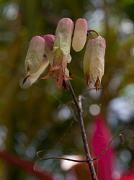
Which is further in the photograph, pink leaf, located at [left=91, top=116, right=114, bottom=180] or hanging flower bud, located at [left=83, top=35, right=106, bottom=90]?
pink leaf, located at [left=91, top=116, right=114, bottom=180]

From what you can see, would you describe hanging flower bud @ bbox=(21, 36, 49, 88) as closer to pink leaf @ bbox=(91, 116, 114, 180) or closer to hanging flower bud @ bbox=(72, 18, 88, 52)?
hanging flower bud @ bbox=(72, 18, 88, 52)

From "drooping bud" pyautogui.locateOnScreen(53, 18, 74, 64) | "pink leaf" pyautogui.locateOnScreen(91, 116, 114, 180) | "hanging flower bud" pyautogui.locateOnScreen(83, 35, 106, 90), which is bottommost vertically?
"pink leaf" pyautogui.locateOnScreen(91, 116, 114, 180)

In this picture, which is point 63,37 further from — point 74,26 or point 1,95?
point 1,95

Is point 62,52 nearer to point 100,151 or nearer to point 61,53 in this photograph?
point 61,53

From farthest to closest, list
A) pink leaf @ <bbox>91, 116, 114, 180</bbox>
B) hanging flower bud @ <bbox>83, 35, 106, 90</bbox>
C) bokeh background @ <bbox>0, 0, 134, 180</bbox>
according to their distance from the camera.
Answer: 1. bokeh background @ <bbox>0, 0, 134, 180</bbox>
2. pink leaf @ <bbox>91, 116, 114, 180</bbox>
3. hanging flower bud @ <bbox>83, 35, 106, 90</bbox>

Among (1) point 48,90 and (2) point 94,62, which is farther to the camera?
(1) point 48,90

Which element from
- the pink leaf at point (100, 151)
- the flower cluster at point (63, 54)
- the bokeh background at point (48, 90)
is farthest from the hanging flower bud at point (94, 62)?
the bokeh background at point (48, 90)

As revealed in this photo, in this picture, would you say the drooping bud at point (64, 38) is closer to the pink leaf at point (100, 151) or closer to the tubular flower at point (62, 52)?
the tubular flower at point (62, 52)

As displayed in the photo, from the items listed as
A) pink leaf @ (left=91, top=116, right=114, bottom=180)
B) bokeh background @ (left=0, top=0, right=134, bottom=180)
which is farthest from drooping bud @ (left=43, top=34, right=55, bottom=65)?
bokeh background @ (left=0, top=0, right=134, bottom=180)

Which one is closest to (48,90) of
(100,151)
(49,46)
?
(100,151)
